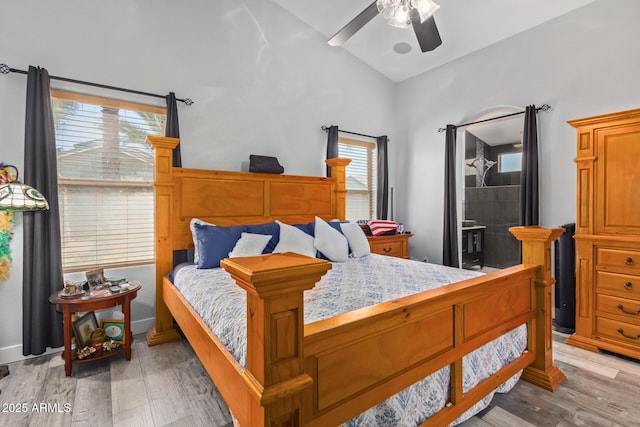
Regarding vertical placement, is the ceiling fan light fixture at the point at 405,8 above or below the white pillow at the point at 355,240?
above

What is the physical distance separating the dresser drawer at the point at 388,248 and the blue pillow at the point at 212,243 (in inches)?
68.1

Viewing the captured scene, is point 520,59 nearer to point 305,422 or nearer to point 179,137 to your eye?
point 179,137

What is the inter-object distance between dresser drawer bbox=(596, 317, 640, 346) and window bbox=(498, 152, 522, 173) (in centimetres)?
290

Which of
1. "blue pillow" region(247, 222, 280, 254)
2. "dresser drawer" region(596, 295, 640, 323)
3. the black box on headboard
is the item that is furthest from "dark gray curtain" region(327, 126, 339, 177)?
"dresser drawer" region(596, 295, 640, 323)

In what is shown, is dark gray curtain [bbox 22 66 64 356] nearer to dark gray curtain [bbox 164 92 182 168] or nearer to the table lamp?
the table lamp

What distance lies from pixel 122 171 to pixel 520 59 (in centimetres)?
422

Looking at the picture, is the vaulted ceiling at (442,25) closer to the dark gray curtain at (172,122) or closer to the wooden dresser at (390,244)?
the dark gray curtain at (172,122)

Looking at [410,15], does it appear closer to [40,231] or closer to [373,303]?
[373,303]

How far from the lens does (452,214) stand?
4.04 meters

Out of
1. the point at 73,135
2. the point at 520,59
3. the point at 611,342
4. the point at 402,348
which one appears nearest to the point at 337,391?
the point at 402,348

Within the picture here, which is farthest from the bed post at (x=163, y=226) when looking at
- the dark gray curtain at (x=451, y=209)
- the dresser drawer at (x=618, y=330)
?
the dresser drawer at (x=618, y=330)

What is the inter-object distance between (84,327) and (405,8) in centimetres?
331

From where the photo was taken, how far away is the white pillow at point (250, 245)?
2609 millimetres

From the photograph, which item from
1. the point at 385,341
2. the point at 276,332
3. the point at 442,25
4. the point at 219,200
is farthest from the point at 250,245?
the point at 442,25
